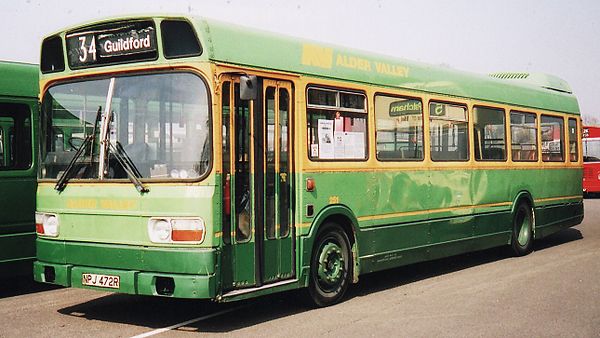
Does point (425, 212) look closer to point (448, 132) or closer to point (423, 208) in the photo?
point (423, 208)

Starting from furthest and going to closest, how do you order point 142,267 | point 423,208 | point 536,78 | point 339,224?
point 536,78, point 423,208, point 339,224, point 142,267

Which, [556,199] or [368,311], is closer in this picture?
[368,311]

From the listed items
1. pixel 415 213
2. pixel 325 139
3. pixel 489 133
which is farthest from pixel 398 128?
pixel 489 133

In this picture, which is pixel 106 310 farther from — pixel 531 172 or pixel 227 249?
pixel 531 172

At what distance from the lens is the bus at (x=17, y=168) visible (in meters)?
9.68

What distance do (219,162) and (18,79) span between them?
4043 millimetres

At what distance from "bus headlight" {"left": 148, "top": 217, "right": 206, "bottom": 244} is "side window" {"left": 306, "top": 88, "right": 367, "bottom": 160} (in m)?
1.92

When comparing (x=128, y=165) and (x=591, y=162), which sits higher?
(x=591, y=162)

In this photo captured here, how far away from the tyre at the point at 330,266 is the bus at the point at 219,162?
0.02 m

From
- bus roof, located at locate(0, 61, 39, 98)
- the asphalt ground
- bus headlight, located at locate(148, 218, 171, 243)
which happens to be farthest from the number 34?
the asphalt ground

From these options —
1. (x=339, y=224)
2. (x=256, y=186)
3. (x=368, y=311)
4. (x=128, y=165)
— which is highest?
(x=128, y=165)

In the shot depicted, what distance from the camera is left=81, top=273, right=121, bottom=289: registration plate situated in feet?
24.5

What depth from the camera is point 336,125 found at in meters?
9.15

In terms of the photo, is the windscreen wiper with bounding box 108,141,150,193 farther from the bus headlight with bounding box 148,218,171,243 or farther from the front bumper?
the front bumper
